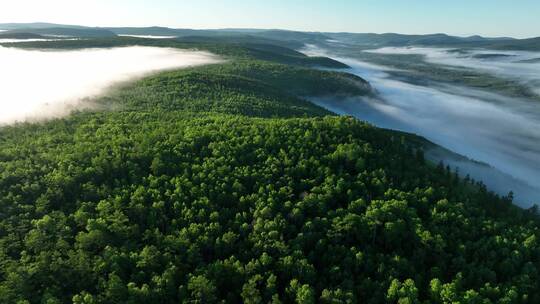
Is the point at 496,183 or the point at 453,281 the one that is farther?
the point at 496,183

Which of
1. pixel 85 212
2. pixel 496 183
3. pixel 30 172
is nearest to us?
pixel 85 212

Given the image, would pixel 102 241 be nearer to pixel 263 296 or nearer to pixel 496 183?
pixel 263 296

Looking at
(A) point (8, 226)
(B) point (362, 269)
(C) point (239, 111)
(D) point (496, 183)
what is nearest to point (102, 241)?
(A) point (8, 226)

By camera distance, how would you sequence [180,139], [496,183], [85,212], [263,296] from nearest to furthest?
[263,296] → [85,212] → [180,139] → [496,183]

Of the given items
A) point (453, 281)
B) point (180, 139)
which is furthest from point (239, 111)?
point (453, 281)

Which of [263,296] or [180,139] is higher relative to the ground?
[180,139]

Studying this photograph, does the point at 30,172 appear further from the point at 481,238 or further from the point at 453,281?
the point at 481,238

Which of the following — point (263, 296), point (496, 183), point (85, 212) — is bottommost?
point (496, 183)
